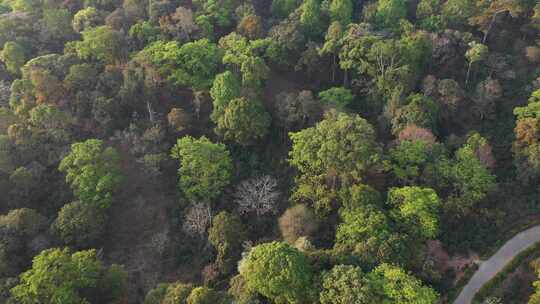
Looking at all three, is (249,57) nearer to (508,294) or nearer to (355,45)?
(355,45)

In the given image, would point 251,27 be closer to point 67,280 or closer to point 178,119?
point 178,119

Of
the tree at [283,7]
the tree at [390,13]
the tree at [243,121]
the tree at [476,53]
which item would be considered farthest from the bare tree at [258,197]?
the tree at [390,13]

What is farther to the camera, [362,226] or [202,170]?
[202,170]

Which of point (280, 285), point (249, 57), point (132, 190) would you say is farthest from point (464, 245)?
point (132, 190)

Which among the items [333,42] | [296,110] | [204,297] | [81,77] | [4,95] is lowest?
[204,297]

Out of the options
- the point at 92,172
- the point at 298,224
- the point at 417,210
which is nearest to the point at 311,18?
the point at 298,224

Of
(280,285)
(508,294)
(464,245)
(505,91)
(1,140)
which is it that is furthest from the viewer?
(505,91)

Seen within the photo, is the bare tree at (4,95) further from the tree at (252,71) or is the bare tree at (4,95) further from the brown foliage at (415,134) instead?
the brown foliage at (415,134)
